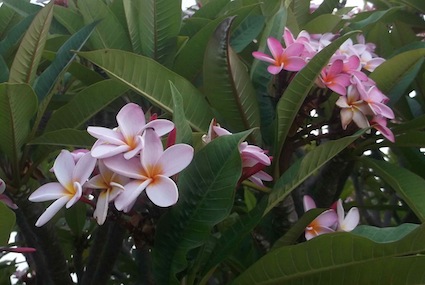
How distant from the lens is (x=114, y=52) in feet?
3.06

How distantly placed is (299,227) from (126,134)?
298mm

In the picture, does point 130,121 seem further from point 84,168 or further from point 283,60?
point 283,60

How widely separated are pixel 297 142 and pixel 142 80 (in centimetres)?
29

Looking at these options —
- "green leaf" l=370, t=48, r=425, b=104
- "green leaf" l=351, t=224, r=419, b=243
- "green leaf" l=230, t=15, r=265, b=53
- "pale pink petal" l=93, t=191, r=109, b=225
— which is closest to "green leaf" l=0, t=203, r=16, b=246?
"pale pink petal" l=93, t=191, r=109, b=225

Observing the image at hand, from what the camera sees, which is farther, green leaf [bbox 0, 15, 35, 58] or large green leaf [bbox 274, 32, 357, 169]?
green leaf [bbox 0, 15, 35, 58]

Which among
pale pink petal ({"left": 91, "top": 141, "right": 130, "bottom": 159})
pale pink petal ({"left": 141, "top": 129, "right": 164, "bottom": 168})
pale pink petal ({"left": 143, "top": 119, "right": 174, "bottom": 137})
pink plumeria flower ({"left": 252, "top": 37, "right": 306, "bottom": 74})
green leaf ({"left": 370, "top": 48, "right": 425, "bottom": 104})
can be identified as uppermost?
pale pink petal ({"left": 143, "top": 119, "right": 174, "bottom": 137})

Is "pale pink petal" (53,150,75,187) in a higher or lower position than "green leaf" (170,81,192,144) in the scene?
lower

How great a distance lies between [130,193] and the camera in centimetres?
75

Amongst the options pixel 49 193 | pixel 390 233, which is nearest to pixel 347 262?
pixel 390 233

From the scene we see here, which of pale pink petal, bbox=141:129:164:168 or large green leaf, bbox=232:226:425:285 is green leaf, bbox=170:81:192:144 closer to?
pale pink petal, bbox=141:129:164:168

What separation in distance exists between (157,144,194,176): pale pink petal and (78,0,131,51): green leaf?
484 millimetres

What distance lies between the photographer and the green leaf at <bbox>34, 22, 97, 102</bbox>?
3.40 ft

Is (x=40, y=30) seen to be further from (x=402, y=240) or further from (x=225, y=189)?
(x=402, y=240)

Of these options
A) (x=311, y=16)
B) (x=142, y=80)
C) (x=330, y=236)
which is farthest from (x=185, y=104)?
(x=311, y=16)
